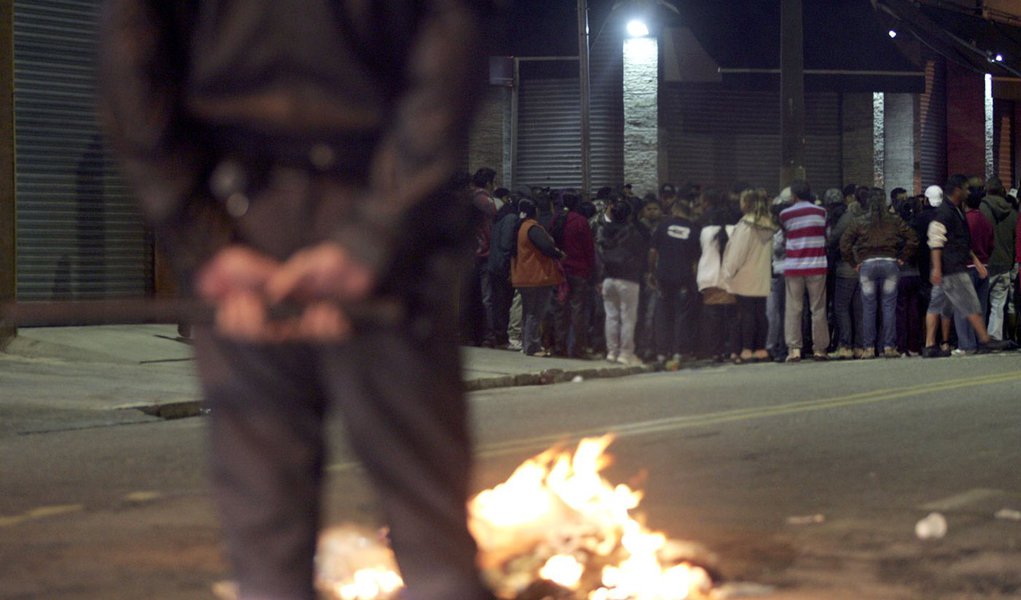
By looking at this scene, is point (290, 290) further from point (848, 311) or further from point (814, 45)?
point (814, 45)

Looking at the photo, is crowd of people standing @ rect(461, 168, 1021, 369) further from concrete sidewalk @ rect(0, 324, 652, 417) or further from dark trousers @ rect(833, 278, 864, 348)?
concrete sidewalk @ rect(0, 324, 652, 417)

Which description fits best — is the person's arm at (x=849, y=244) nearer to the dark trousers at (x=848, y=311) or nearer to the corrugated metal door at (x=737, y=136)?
the dark trousers at (x=848, y=311)

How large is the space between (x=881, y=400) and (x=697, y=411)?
1.56m

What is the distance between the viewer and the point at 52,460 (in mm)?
9008

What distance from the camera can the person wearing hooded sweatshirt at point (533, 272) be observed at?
16734 mm

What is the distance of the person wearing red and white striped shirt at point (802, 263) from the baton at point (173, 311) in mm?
14516

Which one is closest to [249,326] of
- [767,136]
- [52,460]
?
[52,460]

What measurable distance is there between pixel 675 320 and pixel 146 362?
18.2ft

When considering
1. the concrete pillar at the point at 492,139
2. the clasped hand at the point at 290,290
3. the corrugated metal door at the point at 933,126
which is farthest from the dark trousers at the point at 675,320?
the clasped hand at the point at 290,290

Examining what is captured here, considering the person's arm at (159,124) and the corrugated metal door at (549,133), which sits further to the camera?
the corrugated metal door at (549,133)

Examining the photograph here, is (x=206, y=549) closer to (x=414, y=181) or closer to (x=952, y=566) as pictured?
(x=952, y=566)

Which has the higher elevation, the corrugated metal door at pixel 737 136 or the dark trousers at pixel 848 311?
the corrugated metal door at pixel 737 136

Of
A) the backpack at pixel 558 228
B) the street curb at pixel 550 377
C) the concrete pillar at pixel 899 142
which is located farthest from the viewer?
the concrete pillar at pixel 899 142

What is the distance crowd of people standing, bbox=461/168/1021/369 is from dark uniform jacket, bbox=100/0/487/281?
13551mm
